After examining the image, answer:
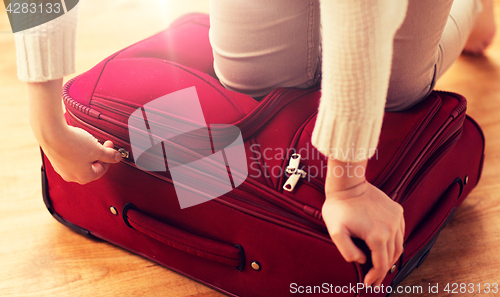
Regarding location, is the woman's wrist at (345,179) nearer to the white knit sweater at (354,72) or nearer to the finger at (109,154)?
the white knit sweater at (354,72)

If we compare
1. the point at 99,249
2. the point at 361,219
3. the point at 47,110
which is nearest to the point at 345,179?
the point at 361,219

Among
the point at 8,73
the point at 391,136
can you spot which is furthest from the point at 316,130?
the point at 8,73

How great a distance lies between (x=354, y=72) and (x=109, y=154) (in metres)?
0.40

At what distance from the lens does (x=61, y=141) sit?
0.54m

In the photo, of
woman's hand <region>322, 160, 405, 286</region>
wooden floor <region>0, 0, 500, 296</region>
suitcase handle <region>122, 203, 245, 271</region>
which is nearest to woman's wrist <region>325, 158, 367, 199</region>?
woman's hand <region>322, 160, 405, 286</region>

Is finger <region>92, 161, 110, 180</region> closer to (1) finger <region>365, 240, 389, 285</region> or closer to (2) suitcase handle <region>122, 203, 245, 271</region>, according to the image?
(2) suitcase handle <region>122, 203, 245, 271</region>

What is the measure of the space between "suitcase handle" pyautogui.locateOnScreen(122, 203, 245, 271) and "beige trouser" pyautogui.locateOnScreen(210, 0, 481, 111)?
10.6 inches

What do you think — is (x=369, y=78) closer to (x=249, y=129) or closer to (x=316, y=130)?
(x=316, y=130)

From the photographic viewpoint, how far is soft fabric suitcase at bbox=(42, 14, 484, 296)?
1.74 feet

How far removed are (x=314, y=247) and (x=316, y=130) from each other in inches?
6.8

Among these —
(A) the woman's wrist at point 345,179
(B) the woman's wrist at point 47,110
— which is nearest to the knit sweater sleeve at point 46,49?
(B) the woman's wrist at point 47,110

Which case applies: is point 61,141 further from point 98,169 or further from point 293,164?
point 293,164

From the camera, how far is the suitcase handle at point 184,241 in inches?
23.2

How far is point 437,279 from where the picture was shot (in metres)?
0.67
